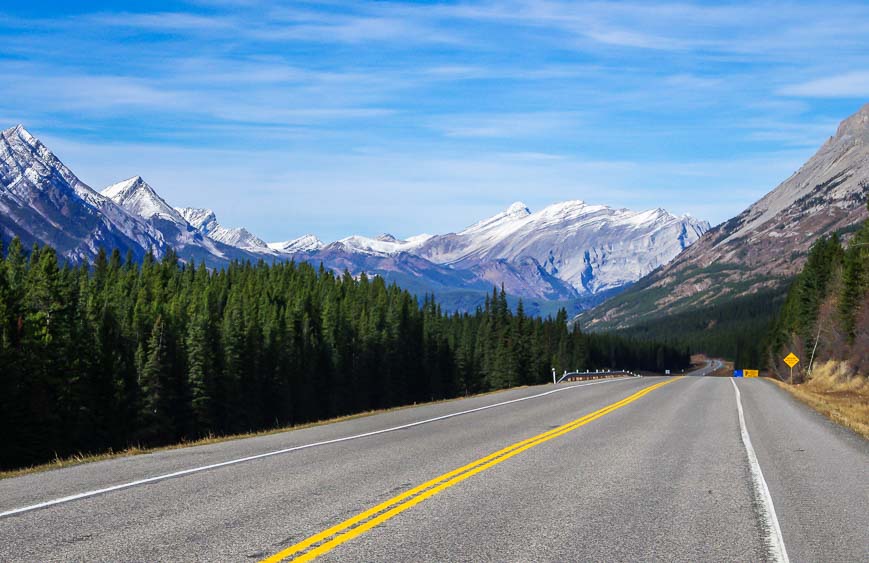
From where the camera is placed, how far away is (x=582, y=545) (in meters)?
7.88

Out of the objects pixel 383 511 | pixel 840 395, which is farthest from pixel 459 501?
pixel 840 395

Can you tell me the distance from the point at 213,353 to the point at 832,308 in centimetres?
5832

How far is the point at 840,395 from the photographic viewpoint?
4347cm

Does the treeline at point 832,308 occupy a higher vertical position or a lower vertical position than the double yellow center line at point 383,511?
higher

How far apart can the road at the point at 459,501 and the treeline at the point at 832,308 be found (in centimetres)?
4011

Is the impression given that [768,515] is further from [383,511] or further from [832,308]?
[832,308]

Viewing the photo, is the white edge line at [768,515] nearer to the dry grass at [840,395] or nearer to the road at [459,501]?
the road at [459,501]

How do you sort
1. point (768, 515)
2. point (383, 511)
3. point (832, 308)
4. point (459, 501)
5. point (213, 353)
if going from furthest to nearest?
point (832, 308) → point (213, 353) → point (459, 501) → point (768, 515) → point (383, 511)

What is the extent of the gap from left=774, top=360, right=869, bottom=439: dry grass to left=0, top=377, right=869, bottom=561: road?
7.03 metres

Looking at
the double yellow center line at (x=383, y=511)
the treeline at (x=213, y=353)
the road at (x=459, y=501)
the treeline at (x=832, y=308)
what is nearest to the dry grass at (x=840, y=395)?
the treeline at (x=832, y=308)

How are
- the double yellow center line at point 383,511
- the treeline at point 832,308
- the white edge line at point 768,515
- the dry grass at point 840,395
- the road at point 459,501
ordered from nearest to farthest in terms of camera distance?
the double yellow center line at point 383,511
the road at point 459,501
the white edge line at point 768,515
the dry grass at point 840,395
the treeline at point 832,308

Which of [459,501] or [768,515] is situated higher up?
[459,501]

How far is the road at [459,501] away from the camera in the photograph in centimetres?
766

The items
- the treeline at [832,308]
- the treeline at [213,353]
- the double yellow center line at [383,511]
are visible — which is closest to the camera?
the double yellow center line at [383,511]
